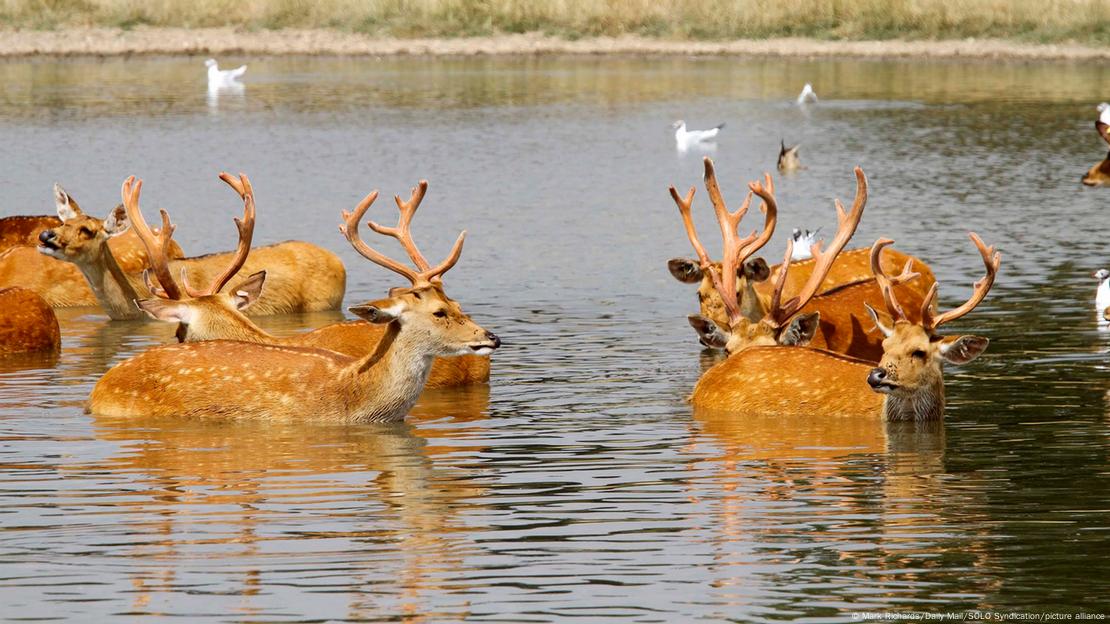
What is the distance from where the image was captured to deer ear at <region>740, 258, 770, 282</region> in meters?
12.5

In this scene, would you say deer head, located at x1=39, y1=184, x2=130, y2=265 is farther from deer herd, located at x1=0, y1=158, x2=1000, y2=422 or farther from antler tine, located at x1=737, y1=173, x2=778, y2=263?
antler tine, located at x1=737, y1=173, x2=778, y2=263

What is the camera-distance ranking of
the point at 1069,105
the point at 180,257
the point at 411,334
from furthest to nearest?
the point at 1069,105, the point at 180,257, the point at 411,334

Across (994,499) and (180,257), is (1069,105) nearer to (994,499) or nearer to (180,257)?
(180,257)

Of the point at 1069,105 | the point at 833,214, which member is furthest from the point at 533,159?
the point at 1069,105

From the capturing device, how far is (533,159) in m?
29.1

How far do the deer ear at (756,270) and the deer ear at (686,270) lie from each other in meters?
0.40

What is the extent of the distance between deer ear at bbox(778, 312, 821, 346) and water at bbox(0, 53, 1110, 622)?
2.67ft

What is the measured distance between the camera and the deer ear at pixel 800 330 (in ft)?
38.1

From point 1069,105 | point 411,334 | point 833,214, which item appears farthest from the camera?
point 1069,105

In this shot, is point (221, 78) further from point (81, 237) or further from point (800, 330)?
point (800, 330)

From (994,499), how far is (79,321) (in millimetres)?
8328

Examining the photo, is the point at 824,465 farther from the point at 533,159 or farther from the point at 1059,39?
the point at 1059,39

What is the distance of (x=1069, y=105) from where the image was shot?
120 ft

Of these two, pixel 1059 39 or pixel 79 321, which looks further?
pixel 1059 39
